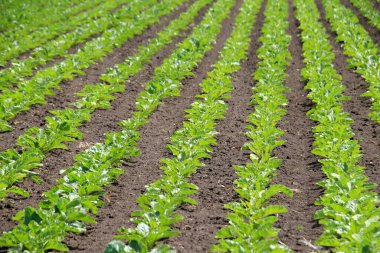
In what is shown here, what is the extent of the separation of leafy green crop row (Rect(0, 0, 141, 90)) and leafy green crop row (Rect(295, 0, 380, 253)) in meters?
5.87

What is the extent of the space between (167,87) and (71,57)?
342 centimetres

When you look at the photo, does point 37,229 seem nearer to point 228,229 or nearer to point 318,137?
point 228,229

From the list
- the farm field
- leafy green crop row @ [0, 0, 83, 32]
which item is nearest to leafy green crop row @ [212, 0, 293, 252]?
the farm field

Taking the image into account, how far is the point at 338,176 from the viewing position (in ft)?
23.6

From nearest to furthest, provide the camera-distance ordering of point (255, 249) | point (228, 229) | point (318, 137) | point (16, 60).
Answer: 1. point (255, 249)
2. point (228, 229)
3. point (318, 137)
4. point (16, 60)

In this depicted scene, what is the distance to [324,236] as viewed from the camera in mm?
5992

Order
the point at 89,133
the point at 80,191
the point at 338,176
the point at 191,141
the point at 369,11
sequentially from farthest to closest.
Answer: the point at 369,11
the point at 89,133
the point at 191,141
the point at 338,176
the point at 80,191

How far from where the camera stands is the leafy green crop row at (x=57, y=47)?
40.2 ft

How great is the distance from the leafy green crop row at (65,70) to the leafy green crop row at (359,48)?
581cm

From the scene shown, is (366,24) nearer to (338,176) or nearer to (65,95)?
(65,95)

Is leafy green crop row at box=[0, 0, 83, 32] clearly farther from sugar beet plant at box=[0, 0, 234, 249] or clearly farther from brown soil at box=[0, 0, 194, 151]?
sugar beet plant at box=[0, 0, 234, 249]

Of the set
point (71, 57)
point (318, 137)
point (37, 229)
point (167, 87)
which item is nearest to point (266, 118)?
point (318, 137)

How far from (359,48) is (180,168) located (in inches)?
346

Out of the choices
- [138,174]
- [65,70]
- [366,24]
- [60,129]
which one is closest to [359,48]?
[366,24]
